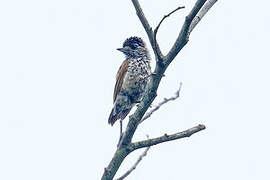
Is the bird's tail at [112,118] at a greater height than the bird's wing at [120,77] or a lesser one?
lesser

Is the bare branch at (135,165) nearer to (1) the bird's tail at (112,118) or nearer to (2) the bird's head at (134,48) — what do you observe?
(1) the bird's tail at (112,118)

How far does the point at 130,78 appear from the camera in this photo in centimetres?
772

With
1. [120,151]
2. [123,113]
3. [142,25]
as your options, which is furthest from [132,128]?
[123,113]

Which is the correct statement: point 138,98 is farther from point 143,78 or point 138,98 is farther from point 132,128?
point 132,128

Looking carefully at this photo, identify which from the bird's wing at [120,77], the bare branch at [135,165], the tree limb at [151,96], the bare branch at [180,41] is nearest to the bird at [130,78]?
the bird's wing at [120,77]

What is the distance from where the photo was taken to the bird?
292 inches

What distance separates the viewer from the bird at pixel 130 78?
7.41 metres

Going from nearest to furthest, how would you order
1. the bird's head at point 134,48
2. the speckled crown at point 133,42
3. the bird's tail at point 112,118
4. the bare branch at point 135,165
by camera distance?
the bare branch at point 135,165
the bird's tail at point 112,118
the bird's head at point 134,48
the speckled crown at point 133,42

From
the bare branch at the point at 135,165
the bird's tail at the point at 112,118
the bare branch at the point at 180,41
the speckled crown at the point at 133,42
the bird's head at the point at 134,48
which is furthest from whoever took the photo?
the speckled crown at the point at 133,42

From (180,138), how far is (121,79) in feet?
12.0

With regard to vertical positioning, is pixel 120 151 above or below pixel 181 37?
below

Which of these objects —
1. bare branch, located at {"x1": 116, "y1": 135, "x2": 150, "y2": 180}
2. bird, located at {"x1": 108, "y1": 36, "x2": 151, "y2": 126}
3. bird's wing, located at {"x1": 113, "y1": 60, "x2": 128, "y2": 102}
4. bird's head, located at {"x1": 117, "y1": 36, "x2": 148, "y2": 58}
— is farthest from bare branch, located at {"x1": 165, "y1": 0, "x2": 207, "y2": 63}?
bird's head, located at {"x1": 117, "y1": 36, "x2": 148, "y2": 58}

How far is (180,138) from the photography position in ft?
14.1

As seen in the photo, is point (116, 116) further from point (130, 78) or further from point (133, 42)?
point (133, 42)
